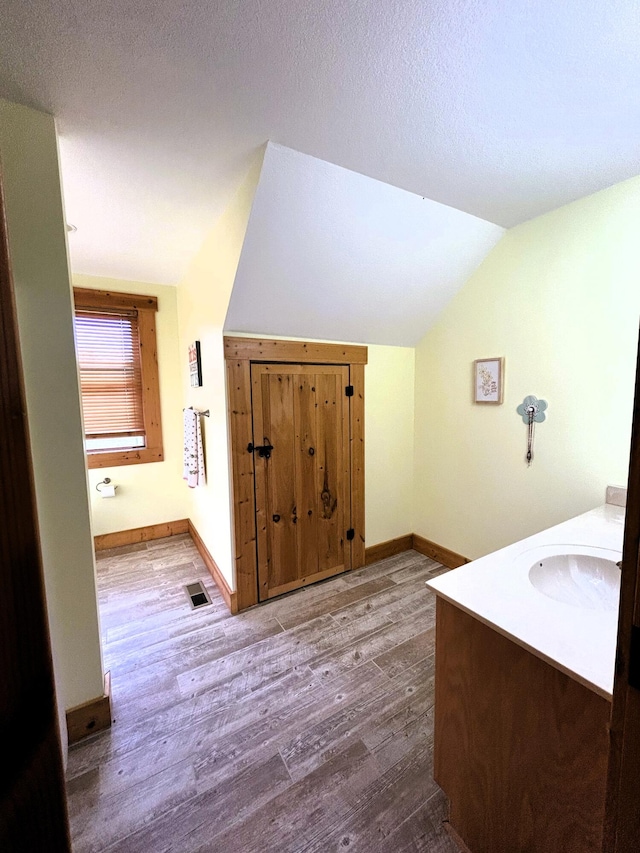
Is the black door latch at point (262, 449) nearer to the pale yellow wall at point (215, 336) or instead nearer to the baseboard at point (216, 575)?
the pale yellow wall at point (215, 336)

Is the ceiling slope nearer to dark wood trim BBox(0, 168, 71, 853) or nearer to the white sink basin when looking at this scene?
dark wood trim BBox(0, 168, 71, 853)

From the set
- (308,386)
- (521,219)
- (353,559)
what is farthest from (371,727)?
(521,219)

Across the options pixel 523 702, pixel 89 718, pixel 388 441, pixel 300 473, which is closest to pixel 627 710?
pixel 523 702

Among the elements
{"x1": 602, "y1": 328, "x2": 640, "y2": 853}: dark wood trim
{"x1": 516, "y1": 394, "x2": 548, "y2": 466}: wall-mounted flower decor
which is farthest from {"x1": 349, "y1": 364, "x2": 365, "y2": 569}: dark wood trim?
{"x1": 602, "y1": 328, "x2": 640, "y2": 853}: dark wood trim

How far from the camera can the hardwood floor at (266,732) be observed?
113 cm

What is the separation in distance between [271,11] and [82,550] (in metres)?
1.93

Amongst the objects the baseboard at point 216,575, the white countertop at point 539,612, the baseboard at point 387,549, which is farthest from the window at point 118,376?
the white countertop at point 539,612

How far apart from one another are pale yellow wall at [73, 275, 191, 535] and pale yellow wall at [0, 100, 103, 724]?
186 cm

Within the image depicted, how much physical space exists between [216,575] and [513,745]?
212 cm

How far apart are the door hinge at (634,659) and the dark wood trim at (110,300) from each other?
3598mm

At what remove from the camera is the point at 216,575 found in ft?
8.42

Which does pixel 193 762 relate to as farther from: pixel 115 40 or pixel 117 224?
pixel 117 224

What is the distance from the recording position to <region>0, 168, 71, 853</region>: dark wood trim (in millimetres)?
315

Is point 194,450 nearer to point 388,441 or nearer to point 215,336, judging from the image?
point 215,336
